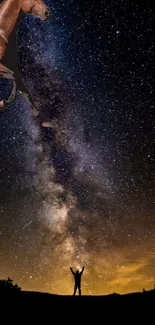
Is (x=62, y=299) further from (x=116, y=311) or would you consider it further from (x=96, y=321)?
(x=116, y=311)

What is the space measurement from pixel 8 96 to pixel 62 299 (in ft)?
19.3

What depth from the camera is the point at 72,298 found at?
27.3 feet

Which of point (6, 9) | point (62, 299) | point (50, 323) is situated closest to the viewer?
point (6, 9)

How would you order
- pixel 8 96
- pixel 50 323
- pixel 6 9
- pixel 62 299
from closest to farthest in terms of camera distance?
pixel 6 9, pixel 8 96, pixel 50 323, pixel 62 299

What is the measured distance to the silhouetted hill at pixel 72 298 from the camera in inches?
305

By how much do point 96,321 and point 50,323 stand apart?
1.31 meters

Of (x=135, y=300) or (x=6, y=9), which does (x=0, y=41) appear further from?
(x=135, y=300)

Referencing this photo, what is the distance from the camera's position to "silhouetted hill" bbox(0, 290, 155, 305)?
7.74 m

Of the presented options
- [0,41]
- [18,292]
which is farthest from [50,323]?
[0,41]

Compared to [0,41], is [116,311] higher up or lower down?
lower down

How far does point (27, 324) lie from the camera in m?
7.34

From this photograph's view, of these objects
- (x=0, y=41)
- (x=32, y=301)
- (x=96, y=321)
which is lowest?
(x=96, y=321)

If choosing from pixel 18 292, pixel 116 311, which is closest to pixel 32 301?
pixel 18 292

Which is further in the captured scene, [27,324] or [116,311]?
[116,311]
